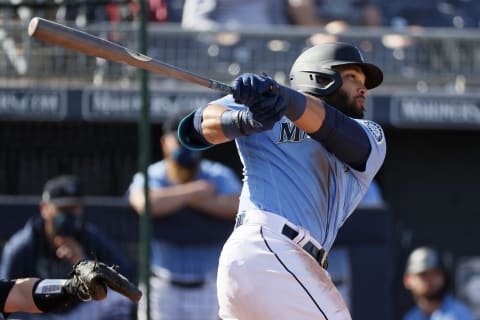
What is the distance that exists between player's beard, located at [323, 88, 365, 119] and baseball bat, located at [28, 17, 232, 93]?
0.60m

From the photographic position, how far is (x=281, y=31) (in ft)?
26.4

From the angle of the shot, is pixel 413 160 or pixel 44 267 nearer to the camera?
pixel 44 267

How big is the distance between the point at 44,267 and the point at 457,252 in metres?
3.04

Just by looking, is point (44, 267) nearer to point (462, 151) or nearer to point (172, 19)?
point (172, 19)

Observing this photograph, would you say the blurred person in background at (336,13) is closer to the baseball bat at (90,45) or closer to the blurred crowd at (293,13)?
the blurred crowd at (293,13)

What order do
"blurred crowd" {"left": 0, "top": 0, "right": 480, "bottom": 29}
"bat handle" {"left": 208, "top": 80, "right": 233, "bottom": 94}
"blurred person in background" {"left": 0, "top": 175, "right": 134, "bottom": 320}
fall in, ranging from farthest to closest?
1. "blurred crowd" {"left": 0, "top": 0, "right": 480, "bottom": 29}
2. "blurred person in background" {"left": 0, "top": 175, "right": 134, "bottom": 320}
3. "bat handle" {"left": 208, "top": 80, "right": 233, "bottom": 94}

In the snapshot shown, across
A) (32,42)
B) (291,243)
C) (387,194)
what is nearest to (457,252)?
(387,194)

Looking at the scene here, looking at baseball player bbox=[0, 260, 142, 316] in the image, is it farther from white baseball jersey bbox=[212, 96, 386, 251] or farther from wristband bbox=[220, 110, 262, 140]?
wristband bbox=[220, 110, 262, 140]

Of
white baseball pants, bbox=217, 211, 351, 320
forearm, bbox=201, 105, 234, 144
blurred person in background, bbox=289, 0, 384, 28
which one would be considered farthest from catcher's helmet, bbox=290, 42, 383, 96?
blurred person in background, bbox=289, 0, 384, 28

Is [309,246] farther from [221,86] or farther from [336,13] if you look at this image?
[336,13]

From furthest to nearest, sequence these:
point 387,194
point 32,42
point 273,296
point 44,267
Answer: point 387,194 < point 32,42 < point 44,267 < point 273,296

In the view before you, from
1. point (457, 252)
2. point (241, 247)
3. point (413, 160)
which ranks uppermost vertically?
point (241, 247)

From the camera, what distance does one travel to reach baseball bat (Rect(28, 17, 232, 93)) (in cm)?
372

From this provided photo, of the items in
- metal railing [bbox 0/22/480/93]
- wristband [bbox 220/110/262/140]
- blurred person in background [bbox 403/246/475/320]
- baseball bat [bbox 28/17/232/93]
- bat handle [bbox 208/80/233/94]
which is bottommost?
blurred person in background [bbox 403/246/475/320]
